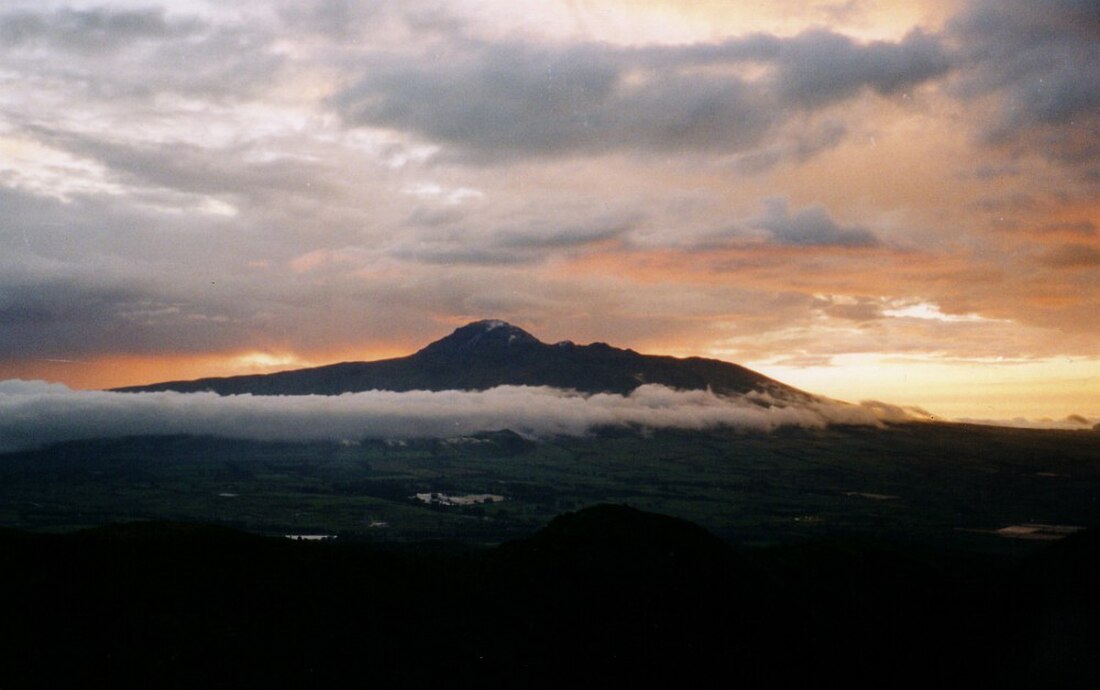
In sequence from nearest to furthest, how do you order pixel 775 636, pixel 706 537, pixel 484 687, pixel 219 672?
pixel 219 672, pixel 484 687, pixel 775 636, pixel 706 537

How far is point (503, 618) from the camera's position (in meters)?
91.8

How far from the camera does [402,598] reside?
9331 cm

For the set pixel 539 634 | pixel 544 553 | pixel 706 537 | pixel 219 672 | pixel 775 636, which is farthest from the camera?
pixel 706 537

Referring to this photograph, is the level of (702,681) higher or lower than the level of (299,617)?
lower

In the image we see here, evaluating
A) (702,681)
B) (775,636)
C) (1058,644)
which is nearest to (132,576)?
(702,681)

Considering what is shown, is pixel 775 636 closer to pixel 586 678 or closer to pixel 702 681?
pixel 702 681

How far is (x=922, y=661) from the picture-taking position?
9825 centimetres

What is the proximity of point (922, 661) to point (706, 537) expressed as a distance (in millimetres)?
32296

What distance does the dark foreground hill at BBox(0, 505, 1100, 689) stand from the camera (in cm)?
7531

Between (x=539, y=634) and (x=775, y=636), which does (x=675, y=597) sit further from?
(x=539, y=634)

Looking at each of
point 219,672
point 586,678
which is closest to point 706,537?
point 586,678

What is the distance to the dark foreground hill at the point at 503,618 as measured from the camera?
247 feet

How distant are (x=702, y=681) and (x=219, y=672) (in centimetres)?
4835

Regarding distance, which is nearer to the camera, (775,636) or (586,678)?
(586,678)
